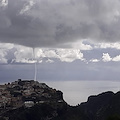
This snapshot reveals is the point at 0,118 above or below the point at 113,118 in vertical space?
below

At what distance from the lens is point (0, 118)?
654 ft

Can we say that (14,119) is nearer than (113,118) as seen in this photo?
No

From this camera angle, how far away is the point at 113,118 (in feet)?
235

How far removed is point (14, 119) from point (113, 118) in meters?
138

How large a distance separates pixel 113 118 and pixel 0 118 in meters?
141

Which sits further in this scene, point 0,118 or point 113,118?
point 0,118

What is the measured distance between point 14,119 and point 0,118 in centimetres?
979

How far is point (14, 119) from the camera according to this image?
653 ft

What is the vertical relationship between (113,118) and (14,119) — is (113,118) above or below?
above

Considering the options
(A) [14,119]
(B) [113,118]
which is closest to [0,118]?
(A) [14,119]

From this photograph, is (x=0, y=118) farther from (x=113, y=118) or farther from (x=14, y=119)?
(x=113, y=118)
